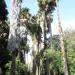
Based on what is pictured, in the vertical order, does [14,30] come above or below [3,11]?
below

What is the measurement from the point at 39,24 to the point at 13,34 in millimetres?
19550

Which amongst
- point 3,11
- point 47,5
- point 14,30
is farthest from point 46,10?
point 14,30

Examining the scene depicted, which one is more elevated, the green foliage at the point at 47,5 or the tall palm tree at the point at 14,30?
the green foliage at the point at 47,5

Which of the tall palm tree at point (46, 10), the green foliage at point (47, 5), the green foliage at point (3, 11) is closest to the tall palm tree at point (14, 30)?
the green foliage at point (3, 11)

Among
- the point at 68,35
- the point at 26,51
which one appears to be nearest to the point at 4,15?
the point at 26,51

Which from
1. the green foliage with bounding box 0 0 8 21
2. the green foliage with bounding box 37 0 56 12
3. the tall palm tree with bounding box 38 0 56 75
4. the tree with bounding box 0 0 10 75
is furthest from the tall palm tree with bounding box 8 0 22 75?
the green foliage with bounding box 37 0 56 12

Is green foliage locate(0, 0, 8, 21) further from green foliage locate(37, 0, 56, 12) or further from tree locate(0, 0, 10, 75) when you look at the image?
green foliage locate(37, 0, 56, 12)

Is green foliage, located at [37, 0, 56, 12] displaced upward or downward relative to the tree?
upward

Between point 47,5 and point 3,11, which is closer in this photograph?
point 3,11

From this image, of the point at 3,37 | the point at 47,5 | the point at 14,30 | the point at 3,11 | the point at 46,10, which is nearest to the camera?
the point at 14,30

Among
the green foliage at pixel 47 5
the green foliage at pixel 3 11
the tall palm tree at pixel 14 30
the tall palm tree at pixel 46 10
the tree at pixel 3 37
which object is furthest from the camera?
the tall palm tree at pixel 46 10

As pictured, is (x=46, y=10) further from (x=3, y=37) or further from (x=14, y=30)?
(x=14, y=30)

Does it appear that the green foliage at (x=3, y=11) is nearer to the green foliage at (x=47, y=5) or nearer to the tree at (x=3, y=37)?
the tree at (x=3, y=37)

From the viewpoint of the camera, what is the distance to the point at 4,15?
26438mm
